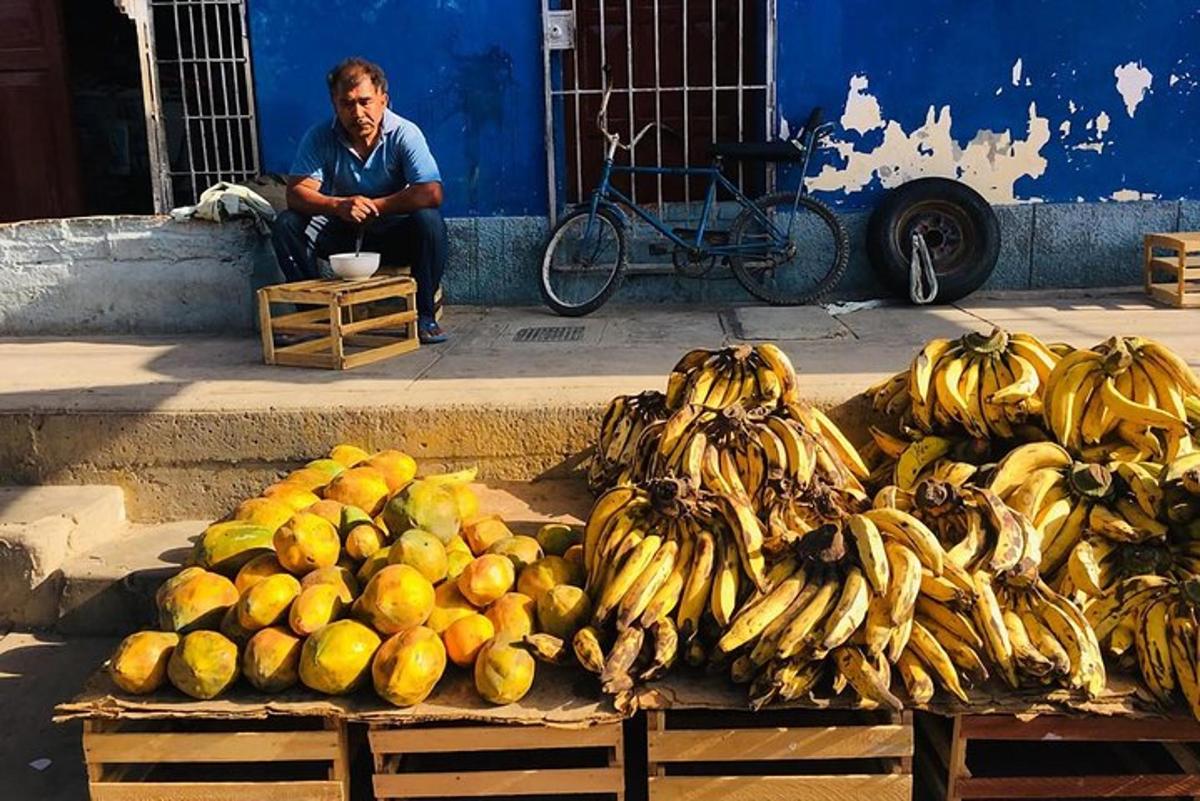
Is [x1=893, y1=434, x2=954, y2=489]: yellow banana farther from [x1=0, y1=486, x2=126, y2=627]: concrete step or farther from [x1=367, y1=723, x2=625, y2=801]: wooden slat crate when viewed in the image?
[x1=0, y1=486, x2=126, y2=627]: concrete step

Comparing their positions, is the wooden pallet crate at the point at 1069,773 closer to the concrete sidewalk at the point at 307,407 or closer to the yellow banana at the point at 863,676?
the yellow banana at the point at 863,676

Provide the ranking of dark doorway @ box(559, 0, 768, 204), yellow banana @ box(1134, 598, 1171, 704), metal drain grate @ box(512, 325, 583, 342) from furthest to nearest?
dark doorway @ box(559, 0, 768, 204) < metal drain grate @ box(512, 325, 583, 342) < yellow banana @ box(1134, 598, 1171, 704)

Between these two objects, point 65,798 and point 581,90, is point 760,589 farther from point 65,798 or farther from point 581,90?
point 581,90

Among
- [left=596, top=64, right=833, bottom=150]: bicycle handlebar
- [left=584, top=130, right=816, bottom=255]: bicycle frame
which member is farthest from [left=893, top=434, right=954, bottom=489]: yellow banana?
[left=596, top=64, right=833, bottom=150]: bicycle handlebar

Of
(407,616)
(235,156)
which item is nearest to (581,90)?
(235,156)

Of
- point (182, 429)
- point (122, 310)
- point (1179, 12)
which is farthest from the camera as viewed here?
point (1179, 12)

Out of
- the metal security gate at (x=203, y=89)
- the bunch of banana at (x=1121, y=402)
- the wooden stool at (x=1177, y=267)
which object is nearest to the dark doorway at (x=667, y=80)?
the metal security gate at (x=203, y=89)

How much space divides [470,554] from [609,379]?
159 cm

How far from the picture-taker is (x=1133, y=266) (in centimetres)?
726

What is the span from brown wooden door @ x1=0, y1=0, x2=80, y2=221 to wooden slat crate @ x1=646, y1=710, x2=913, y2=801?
7.29 metres

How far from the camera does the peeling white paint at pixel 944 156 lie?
7105 mm

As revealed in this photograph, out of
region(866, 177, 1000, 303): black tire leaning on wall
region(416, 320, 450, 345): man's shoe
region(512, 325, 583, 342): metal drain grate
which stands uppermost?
region(866, 177, 1000, 303): black tire leaning on wall

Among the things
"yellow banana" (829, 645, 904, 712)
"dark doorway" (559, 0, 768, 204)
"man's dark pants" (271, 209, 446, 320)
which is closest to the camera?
"yellow banana" (829, 645, 904, 712)

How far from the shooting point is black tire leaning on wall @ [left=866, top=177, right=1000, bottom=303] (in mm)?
6961
